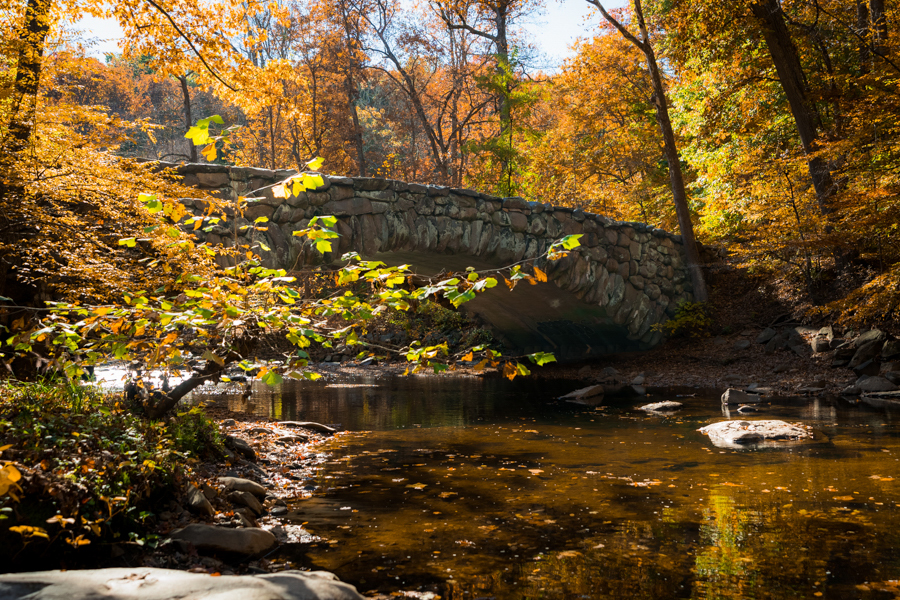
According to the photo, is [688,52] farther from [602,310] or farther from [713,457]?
[713,457]

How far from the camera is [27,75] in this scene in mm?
4840

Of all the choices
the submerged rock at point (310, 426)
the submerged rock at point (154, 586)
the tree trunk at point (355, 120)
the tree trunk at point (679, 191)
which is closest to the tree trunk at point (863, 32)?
the tree trunk at point (679, 191)

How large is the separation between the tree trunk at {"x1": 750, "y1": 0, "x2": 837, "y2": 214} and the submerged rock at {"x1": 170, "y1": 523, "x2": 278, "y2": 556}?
32.0ft

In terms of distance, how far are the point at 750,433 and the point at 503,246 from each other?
17.9 ft

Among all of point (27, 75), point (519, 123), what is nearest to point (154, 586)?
point (27, 75)

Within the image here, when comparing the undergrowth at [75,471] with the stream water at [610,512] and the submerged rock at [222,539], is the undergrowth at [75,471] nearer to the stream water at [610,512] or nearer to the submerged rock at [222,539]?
the submerged rock at [222,539]

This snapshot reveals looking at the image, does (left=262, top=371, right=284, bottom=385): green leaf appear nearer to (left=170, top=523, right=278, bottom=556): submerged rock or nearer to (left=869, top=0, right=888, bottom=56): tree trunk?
(left=170, top=523, right=278, bottom=556): submerged rock

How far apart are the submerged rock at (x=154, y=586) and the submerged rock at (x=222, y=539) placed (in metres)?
0.96

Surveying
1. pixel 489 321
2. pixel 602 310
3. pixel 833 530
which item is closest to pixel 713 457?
pixel 833 530

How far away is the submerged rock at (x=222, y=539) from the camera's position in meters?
2.95

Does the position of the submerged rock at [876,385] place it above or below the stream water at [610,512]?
above

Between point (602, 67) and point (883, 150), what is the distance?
30.7 feet

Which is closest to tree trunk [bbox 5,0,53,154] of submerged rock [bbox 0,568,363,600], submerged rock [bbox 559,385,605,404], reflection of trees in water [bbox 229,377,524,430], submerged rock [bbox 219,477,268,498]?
submerged rock [bbox 219,477,268,498]

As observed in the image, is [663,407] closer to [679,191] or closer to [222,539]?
[222,539]
